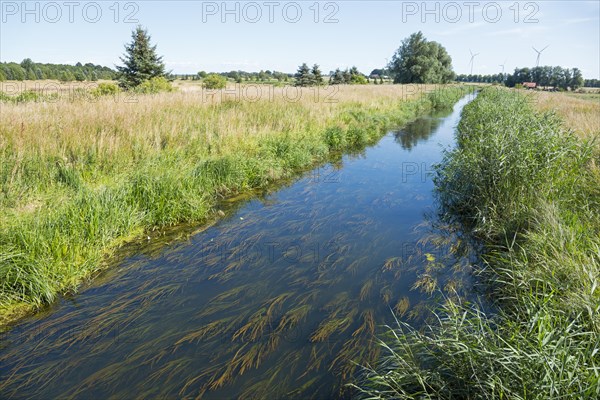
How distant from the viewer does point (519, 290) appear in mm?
3609

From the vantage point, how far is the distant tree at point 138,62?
3325 centimetres

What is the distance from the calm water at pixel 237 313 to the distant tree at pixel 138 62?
112 ft

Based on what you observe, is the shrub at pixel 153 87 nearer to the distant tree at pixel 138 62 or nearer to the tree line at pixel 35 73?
the distant tree at pixel 138 62

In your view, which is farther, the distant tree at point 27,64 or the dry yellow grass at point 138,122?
the distant tree at point 27,64

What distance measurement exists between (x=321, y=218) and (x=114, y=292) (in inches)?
150

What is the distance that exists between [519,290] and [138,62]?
3852 cm

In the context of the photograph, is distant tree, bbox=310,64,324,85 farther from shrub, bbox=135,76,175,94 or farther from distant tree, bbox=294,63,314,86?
shrub, bbox=135,76,175,94

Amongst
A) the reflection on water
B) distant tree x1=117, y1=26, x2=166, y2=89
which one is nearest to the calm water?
the reflection on water

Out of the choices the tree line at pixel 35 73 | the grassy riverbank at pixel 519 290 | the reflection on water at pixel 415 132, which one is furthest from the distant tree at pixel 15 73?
the grassy riverbank at pixel 519 290

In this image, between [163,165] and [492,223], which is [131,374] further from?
[492,223]

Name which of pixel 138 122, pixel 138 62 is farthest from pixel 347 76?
pixel 138 122

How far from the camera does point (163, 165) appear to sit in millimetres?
6922

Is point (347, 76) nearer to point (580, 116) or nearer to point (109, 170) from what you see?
point (580, 116)

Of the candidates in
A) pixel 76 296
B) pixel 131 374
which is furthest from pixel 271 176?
pixel 131 374
